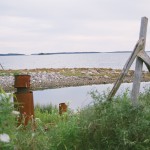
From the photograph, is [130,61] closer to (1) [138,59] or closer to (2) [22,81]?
(1) [138,59]

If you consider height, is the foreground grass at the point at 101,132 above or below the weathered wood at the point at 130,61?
below

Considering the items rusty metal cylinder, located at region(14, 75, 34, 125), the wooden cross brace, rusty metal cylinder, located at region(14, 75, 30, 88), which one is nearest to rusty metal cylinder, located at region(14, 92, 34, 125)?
rusty metal cylinder, located at region(14, 75, 34, 125)

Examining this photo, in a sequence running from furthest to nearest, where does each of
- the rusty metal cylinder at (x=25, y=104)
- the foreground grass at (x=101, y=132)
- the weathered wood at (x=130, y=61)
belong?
the rusty metal cylinder at (x=25, y=104) < the weathered wood at (x=130, y=61) < the foreground grass at (x=101, y=132)

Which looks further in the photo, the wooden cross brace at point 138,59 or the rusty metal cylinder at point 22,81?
the rusty metal cylinder at point 22,81

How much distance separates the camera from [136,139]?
20.2 ft

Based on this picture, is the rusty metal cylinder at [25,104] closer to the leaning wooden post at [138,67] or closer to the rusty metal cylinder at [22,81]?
the rusty metal cylinder at [22,81]

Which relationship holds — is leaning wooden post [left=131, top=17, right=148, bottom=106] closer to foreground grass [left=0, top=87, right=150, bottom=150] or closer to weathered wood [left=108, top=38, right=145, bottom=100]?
weathered wood [left=108, top=38, right=145, bottom=100]

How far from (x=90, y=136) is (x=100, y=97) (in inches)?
29.7

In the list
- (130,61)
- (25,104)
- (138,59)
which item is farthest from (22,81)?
(138,59)

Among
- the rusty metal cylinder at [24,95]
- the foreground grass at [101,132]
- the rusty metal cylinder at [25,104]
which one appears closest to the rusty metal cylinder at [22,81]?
the rusty metal cylinder at [24,95]

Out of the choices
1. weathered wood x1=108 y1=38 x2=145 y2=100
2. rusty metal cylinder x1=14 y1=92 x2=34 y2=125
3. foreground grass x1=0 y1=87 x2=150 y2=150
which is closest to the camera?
foreground grass x1=0 y1=87 x2=150 y2=150

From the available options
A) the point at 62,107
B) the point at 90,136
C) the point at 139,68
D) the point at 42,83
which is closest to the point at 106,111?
the point at 90,136

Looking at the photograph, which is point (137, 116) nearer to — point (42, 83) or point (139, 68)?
point (139, 68)

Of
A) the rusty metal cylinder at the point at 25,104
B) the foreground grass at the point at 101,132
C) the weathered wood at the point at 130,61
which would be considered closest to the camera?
the foreground grass at the point at 101,132
